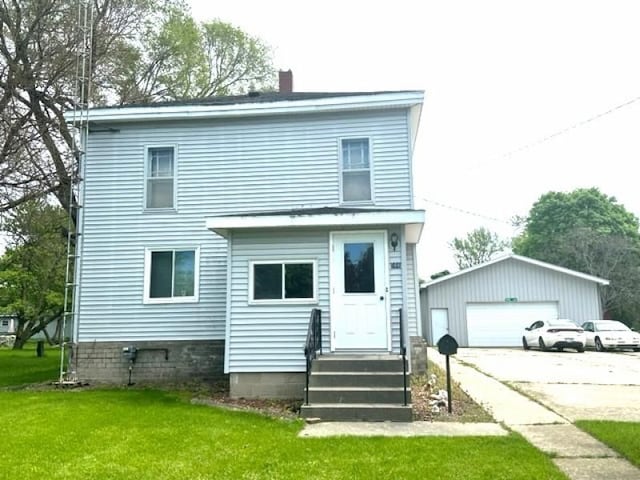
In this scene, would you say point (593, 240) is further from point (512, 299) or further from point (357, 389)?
point (357, 389)

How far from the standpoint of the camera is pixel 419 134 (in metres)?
12.6

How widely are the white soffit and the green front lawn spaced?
300 centimetres

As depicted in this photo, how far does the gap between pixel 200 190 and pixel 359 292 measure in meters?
4.38

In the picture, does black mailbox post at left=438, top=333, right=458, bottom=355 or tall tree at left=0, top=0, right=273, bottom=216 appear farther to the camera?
tall tree at left=0, top=0, right=273, bottom=216

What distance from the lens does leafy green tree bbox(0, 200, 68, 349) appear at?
14.9m

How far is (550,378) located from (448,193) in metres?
14.4

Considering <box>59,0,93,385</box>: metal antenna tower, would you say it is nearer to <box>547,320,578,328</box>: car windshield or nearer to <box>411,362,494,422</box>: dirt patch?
<box>411,362,494,422</box>: dirt patch

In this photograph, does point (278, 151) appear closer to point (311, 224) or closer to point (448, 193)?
point (311, 224)

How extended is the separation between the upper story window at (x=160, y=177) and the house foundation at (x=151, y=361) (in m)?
3.00

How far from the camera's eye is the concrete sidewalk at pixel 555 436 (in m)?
4.79

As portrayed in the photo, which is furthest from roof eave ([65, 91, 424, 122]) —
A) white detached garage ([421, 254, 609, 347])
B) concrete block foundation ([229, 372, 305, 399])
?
white detached garage ([421, 254, 609, 347])

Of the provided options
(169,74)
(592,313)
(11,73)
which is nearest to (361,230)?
(11,73)

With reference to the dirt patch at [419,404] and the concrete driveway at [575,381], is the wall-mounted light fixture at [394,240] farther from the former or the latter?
the concrete driveway at [575,381]

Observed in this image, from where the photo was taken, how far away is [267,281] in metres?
8.84
